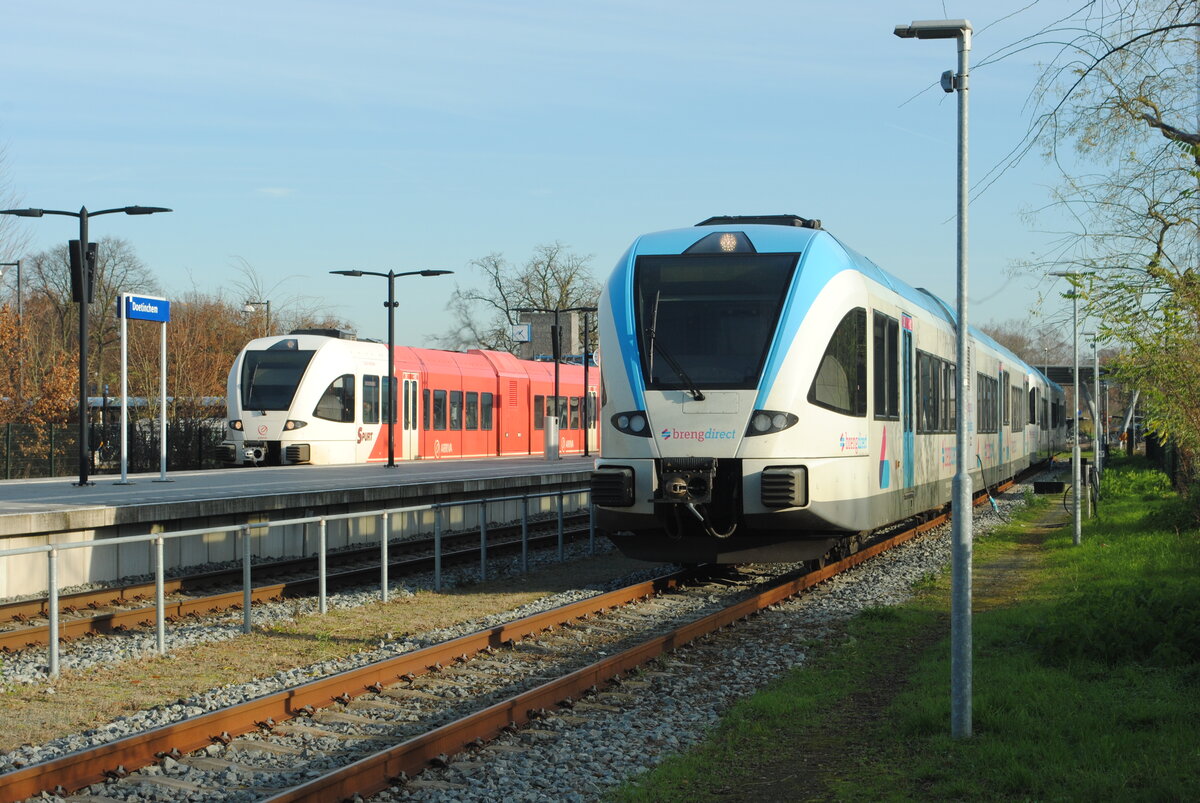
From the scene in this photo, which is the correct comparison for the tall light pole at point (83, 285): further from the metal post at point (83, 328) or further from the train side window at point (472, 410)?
the train side window at point (472, 410)

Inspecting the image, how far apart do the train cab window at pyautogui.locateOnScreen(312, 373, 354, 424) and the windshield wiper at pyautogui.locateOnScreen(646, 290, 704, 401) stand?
19.1m

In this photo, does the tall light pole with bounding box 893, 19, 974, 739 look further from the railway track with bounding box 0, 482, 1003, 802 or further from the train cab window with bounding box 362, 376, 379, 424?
the train cab window with bounding box 362, 376, 379, 424

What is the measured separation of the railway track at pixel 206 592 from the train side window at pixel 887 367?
21.1 feet

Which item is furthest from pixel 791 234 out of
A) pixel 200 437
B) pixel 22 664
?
pixel 200 437

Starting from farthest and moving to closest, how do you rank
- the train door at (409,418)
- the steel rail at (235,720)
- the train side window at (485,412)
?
the train side window at (485,412)
the train door at (409,418)
the steel rail at (235,720)

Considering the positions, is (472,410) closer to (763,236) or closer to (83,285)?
(83,285)

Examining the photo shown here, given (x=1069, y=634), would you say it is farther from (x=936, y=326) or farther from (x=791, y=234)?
(x=936, y=326)

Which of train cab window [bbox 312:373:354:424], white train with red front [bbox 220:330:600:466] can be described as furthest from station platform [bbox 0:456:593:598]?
train cab window [bbox 312:373:354:424]

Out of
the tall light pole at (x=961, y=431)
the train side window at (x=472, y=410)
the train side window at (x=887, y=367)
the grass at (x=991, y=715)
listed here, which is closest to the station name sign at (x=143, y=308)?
the train side window at (x=887, y=367)

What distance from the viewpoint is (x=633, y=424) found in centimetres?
1259

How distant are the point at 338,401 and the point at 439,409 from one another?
229 inches

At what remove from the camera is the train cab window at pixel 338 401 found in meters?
30.6

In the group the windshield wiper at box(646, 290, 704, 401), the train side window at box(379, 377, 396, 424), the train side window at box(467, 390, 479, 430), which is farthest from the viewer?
the train side window at box(467, 390, 479, 430)

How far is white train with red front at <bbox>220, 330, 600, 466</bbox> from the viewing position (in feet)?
98.6
